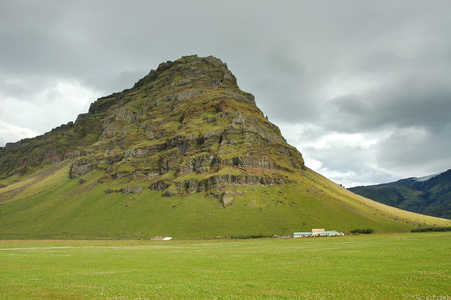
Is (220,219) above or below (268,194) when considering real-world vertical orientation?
below

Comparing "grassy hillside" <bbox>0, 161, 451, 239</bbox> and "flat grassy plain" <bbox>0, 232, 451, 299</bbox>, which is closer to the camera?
"flat grassy plain" <bbox>0, 232, 451, 299</bbox>

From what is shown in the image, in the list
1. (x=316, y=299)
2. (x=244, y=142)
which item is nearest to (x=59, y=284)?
(x=316, y=299)

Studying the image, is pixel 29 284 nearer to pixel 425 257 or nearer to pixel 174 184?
pixel 425 257

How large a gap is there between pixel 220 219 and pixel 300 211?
44107mm

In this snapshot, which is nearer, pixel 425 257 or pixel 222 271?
pixel 222 271

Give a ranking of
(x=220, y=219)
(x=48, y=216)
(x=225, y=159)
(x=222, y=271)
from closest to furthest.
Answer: (x=222, y=271), (x=220, y=219), (x=225, y=159), (x=48, y=216)

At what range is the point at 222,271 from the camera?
29938 mm

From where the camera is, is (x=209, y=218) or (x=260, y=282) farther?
(x=209, y=218)

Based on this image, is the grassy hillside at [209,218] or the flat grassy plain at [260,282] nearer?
the flat grassy plain at [260,282]

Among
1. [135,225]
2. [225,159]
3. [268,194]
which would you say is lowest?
[135,225]

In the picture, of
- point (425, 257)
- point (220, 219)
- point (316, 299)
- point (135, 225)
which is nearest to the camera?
point (316, 299)

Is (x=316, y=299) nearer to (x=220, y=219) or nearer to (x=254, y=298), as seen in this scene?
(x=254, y=298)

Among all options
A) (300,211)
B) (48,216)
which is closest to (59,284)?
(300,211)

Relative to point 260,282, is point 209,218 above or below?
above
